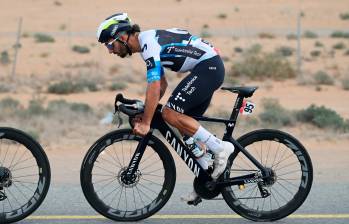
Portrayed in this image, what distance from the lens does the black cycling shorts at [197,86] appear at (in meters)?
6.39

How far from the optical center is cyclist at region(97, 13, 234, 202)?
20.8ft

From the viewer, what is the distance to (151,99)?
623 cm

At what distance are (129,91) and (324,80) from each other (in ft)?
20.1

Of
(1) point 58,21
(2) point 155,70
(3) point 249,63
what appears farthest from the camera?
(1) point 58,21

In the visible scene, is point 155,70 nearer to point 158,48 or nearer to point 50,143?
point 158,48

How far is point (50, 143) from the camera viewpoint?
12.1m

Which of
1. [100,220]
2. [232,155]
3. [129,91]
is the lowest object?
[100,220]

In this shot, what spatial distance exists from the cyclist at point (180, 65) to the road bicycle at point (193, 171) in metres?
0.14

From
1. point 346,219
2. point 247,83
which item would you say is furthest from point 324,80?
point 346,219

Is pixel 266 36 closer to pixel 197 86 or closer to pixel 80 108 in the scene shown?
pixel 80 108

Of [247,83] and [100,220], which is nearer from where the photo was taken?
[100,220]

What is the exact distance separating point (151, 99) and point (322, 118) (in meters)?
8.67

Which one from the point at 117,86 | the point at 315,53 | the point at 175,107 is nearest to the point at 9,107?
the point at 117,86

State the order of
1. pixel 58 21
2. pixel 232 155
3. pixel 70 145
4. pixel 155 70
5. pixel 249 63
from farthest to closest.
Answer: pixel 58 21, pixel 249 63, pixel 70 145, pixel 232 155, pixel 155 70
